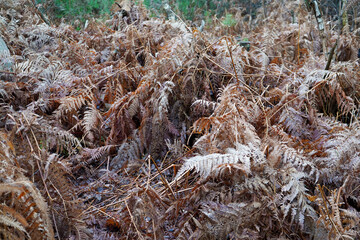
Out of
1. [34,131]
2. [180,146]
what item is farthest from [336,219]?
[34,131]

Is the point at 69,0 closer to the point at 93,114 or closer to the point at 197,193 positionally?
the point at 93,114

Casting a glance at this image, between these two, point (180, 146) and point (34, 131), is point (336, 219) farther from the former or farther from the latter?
point (34, 131)

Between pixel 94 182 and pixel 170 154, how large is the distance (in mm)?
676

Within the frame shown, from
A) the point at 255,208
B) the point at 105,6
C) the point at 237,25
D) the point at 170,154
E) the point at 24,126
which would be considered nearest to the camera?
the point at 255,208

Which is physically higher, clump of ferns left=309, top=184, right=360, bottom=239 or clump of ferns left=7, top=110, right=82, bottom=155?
clump of ferns left=7, top=110, right=82, bottom=155

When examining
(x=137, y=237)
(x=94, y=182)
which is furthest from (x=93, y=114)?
A: (x=137, y=237)

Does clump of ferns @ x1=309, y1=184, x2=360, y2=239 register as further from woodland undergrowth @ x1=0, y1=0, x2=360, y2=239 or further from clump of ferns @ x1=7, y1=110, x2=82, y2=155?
clump of ferns @ x1=7, y1=110, x2=82, y2=155

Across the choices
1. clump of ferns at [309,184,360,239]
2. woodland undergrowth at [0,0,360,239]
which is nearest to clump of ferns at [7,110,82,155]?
woodland undergrowth at [0,0,360,239]

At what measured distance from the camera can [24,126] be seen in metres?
1.99

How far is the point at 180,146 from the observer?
7.92ft

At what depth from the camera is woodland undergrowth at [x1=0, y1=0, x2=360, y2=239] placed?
1.59 meters

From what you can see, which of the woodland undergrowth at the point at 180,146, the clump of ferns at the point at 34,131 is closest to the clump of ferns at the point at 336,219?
the woodland undergrowth at the point at 180,146

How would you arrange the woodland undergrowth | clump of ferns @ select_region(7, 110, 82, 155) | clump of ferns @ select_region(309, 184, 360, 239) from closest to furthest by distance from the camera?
clump of ferns @ select_region(309, 184, 360, 239)
the woodland undergrowth
clump of ferns @ select_region(7, 110, 82, 155)

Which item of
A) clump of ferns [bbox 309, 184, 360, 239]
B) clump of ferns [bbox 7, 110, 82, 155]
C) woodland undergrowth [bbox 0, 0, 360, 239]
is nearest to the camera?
clump of ferns [bbox 309, 184, 360, 239]
